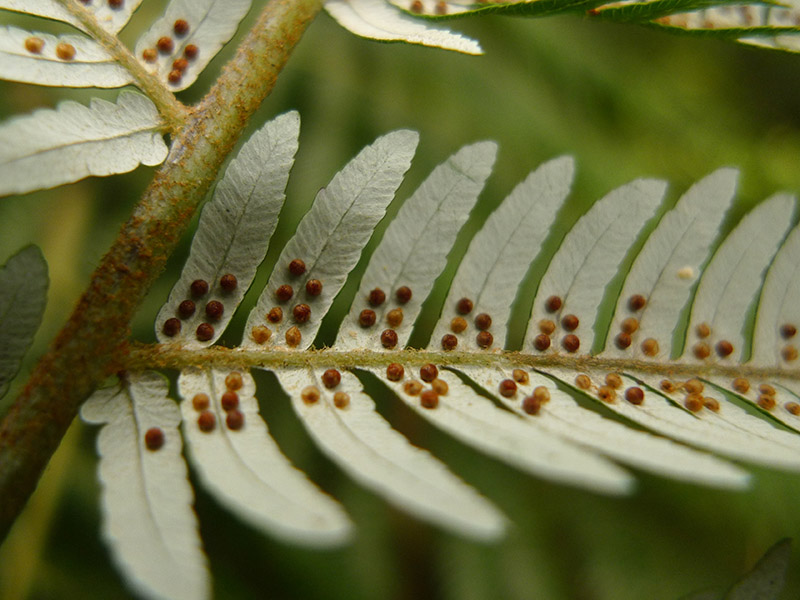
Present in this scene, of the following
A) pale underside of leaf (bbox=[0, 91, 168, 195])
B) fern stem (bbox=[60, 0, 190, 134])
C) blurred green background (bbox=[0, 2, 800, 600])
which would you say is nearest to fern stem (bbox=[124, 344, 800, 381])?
pale underside of leaf (bbox=[0, 91, 168, 195])

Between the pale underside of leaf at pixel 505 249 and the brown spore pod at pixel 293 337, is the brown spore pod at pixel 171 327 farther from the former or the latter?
the pale underside of leaf at pixel 505 249

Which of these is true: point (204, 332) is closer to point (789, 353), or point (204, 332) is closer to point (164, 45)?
point (164, 45)

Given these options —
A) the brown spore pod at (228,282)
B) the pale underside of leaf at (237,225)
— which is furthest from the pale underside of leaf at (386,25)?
the brown spore pod at (228,282)

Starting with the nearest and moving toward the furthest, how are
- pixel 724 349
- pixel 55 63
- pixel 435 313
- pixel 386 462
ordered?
pixel 386 462, pixel 55 63, pixel 724 349, pixel 435 313

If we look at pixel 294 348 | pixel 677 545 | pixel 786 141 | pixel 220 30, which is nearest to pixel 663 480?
pixel 677 545

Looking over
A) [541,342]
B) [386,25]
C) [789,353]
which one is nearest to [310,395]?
[541,342]

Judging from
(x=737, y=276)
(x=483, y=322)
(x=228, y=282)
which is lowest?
(x=228, y=282)

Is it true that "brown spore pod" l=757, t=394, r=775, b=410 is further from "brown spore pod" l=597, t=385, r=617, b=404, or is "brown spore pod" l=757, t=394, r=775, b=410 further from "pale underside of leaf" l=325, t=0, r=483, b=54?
"pale underside of leaf" l=325, t=0, r=483, b=54

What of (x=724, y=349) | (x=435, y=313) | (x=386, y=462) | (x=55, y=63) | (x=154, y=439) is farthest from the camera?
(x=435, y=313)
